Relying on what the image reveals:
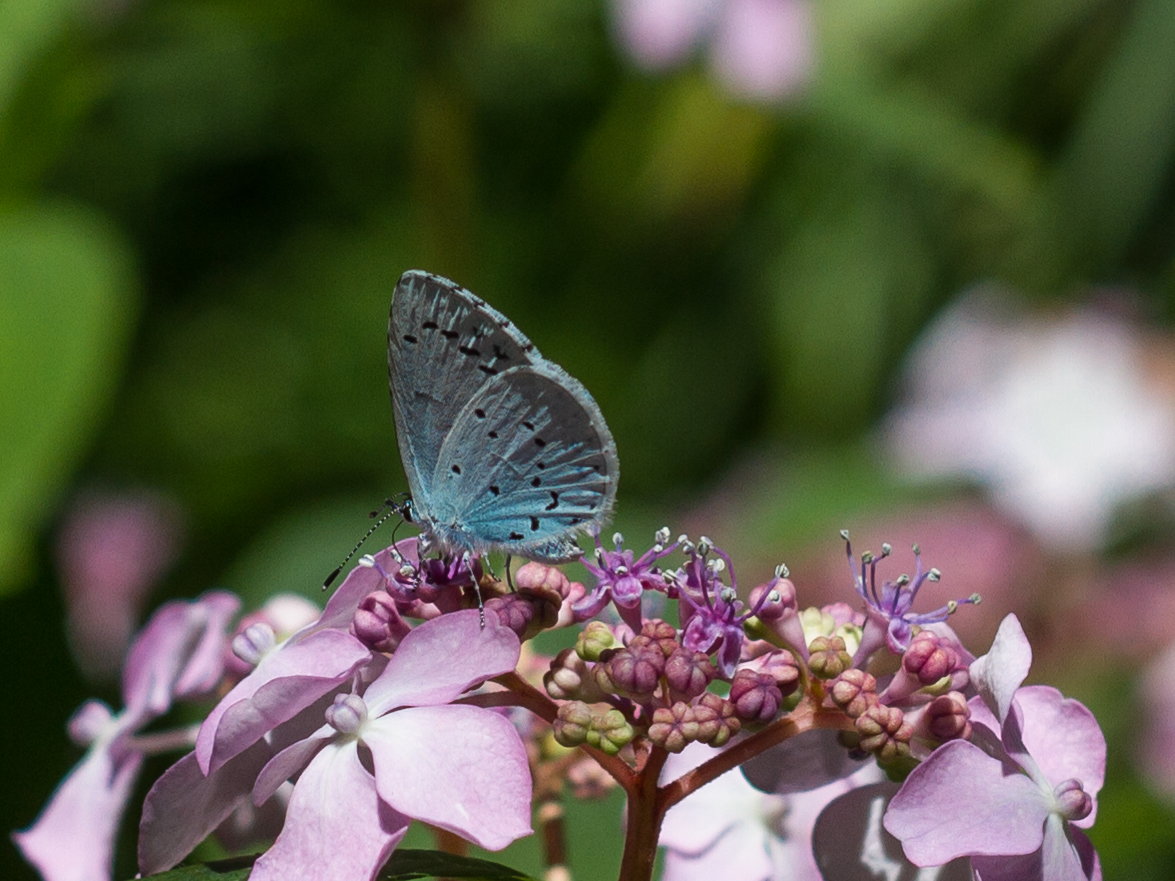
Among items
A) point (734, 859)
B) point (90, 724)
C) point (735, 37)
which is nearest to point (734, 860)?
point (734, 859)

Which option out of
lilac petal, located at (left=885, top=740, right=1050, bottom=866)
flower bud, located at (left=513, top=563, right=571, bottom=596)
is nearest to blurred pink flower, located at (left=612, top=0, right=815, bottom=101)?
flower bud, located at (left=513, top=563, right=571, bottom=596)

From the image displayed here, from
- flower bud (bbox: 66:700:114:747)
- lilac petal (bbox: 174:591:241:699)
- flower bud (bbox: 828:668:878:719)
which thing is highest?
lilac petal (bbox: 174:591:241:699)

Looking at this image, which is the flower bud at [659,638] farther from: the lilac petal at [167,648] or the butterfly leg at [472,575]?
the lilac petal at [167,648]

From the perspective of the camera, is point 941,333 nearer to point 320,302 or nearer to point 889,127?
point 889,127

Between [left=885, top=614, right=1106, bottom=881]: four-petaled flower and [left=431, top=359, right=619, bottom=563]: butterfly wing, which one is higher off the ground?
[left=431, top=359, right=619, bottom=563]: butterfly wing

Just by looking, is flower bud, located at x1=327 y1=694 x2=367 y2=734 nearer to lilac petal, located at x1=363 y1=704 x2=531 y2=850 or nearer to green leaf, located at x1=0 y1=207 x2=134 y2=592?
lilac petal, located at x1=363 y1=704 x2=531 y2=850

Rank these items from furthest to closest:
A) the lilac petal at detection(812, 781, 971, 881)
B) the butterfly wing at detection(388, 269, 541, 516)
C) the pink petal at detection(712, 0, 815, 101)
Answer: the pink petal at detection(712, 0, 815, 101)
the butterfly wing at detection(388, 269, 541, 516)
the lilac petal at detection(812, 781, 971, 881)
